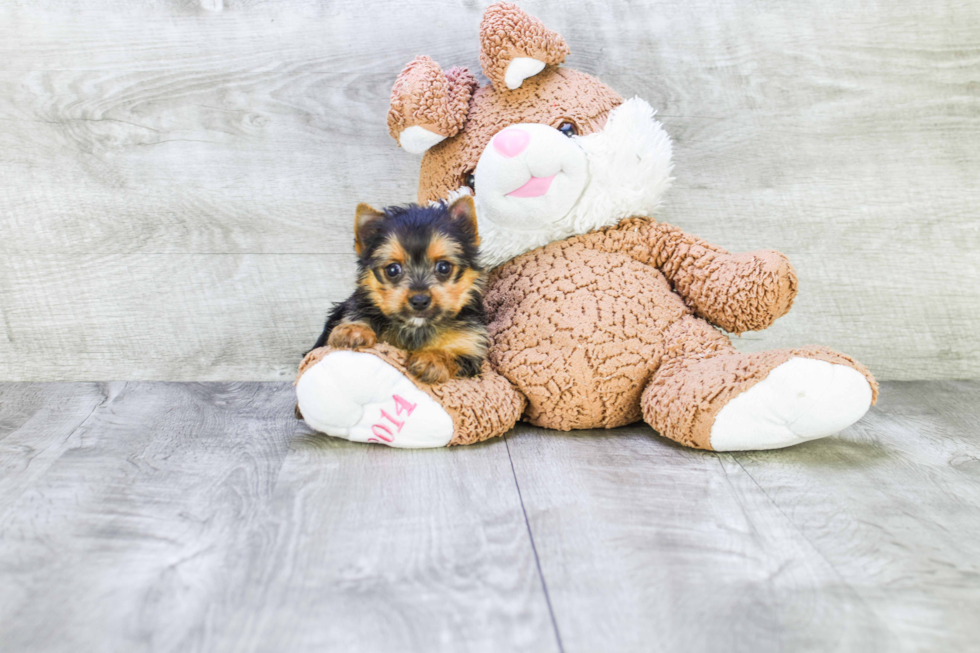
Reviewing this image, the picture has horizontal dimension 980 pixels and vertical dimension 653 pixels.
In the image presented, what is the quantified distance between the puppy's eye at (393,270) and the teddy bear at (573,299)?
14 cm

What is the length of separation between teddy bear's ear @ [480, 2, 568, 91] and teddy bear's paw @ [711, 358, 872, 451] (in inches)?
33.2

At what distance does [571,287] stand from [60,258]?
1.47m

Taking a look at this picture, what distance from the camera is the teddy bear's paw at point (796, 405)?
1348mm

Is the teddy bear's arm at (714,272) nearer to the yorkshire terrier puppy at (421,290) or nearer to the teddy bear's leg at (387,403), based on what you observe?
the yorkshire terrier puppy at (421,290)

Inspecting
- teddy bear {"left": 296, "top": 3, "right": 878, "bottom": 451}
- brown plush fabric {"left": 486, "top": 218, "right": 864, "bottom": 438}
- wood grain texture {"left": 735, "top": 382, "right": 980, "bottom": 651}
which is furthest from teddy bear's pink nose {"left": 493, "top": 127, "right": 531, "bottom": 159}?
wood grain texture {"left": 735, "top": 382, "right": 980, "bottom": 651}

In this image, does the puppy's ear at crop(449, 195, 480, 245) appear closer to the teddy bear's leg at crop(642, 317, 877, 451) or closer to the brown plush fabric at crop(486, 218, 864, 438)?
the brown plush fabric at crop(486, 218, 864, 438)

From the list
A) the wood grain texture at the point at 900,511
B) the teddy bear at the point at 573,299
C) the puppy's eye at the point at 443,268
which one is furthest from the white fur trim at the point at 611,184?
the wood grain texture at the point at 900,511

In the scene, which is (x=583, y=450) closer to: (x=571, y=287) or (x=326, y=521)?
(x=571, y=287)

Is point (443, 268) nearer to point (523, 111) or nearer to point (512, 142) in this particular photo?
point (512, 142)

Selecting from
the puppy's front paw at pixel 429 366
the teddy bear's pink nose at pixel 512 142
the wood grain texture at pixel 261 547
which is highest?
the teddy bear's pink nose at pixel 512 142

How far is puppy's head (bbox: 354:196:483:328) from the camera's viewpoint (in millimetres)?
1373

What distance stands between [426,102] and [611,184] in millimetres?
453

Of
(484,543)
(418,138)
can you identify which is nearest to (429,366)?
(484,543)

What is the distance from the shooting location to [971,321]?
2.21 metres
